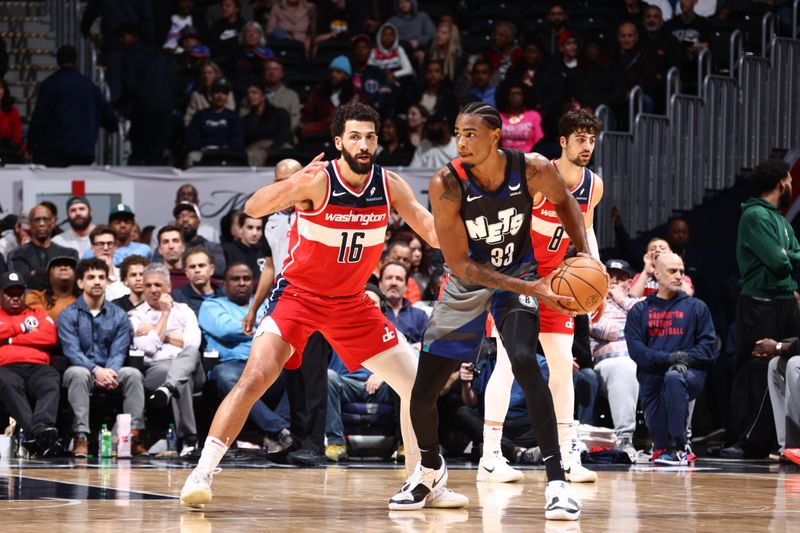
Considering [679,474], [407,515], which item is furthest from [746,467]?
[407,515]

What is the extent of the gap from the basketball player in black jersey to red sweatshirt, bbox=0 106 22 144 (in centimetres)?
970

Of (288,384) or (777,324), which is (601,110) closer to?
(777,324)

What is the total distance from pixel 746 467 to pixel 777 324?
1.56 metres

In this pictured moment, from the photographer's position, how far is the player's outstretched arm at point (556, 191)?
6.13m

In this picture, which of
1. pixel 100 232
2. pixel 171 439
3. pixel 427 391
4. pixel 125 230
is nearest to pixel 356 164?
pixel 427 391

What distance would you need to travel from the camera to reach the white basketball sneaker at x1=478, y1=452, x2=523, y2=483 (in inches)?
311

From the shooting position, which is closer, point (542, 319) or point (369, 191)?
point (369, 191)

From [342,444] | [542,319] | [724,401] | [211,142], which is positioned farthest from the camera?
[211,142]

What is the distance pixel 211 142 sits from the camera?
14.7m

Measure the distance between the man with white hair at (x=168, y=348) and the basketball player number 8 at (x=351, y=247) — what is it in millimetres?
4123

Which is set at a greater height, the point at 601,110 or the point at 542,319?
the point at 601,110

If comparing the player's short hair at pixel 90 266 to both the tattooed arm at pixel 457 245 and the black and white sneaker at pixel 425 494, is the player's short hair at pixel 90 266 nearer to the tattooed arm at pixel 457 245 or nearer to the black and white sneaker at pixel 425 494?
the black and white sneaker at pixel 425 494

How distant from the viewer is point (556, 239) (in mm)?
7984

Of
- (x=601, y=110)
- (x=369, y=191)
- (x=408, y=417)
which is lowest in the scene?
(x=408, y=417)
